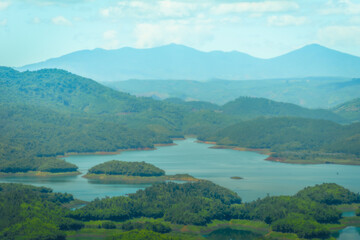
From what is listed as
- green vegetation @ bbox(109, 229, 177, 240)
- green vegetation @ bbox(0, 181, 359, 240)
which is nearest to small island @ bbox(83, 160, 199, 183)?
green vegetation @ bbox(0, 181, 359, 240)

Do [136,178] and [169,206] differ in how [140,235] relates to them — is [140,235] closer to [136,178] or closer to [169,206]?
[169,206]

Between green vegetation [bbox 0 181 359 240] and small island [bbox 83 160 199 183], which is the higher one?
small island [bbox 83 160 199 183]

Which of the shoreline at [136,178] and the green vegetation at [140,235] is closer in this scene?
the green vegetation at [140,235]

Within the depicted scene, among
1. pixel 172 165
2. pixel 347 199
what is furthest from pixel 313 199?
pixel 172 165

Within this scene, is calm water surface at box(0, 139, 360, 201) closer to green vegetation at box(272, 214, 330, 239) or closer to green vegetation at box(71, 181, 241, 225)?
green vegetation at box(71, 181, 241, 225)

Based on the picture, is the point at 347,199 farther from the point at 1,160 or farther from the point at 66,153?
the point at 66,153

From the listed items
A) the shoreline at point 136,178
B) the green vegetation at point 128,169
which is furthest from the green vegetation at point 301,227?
the green vegetation at point 128,169

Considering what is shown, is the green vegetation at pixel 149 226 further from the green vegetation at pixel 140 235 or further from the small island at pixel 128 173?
the small island at pixel 128 173
